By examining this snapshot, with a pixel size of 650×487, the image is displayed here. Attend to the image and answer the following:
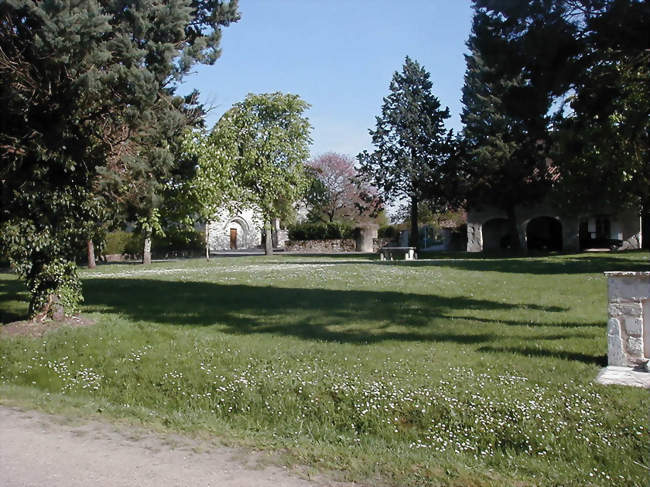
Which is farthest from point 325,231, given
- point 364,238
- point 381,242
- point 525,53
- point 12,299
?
point 525,53

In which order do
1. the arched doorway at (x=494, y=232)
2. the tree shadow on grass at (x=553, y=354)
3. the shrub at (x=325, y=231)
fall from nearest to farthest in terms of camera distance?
the tree shadow on grass at (x=553, y=354)
the arched doorway at (x=494, y=232)
the shrub at (x=325, y=231)

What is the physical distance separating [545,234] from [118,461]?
45922mm

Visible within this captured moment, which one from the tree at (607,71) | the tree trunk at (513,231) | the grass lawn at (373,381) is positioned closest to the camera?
the grass lawn at (373,381)

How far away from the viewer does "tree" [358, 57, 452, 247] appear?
144 feet

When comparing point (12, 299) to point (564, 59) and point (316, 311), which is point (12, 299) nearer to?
point (316, 311)

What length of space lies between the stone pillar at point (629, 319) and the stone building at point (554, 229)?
30206 mm

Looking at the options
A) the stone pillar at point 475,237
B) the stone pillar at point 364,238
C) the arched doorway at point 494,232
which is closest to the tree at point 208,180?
the stone pillar at point 364,238

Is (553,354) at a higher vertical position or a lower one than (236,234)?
lower

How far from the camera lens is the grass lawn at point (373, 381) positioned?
5309 millimetres

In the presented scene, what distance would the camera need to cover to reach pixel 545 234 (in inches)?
1820

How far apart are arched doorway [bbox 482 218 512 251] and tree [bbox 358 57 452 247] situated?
18.4 feet

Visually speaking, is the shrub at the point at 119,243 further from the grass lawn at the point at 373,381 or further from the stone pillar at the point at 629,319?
the stone pillar at the point at 629,319

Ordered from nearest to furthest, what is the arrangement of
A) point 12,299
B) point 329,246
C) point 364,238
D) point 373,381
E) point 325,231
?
point 373,381 → point 12,299 → point 364,238 → point 329,246 → point 325,231

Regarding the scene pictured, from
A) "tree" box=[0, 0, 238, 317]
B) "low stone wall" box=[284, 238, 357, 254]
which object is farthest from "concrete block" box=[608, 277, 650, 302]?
"low stone wall" box=[284, 238, 357, 254]
